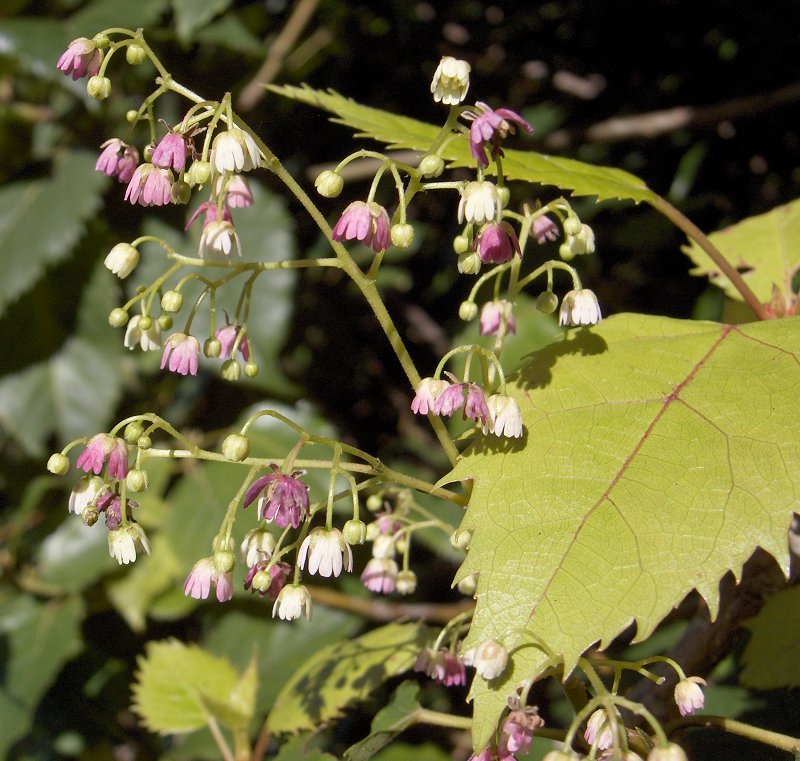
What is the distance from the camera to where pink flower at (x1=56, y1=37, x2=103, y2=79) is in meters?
0.99

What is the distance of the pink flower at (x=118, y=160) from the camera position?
105 centimetres

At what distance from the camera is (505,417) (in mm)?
930

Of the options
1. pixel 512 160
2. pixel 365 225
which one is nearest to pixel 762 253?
pixel 512 160

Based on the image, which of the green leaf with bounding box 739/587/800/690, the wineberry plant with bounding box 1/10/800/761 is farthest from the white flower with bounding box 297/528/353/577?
the green leaf with bounding box 739/587/800/690

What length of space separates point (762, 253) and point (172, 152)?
103 centimetres

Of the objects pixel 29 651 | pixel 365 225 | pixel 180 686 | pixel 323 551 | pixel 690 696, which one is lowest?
pixel 29 651

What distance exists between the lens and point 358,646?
142 cm

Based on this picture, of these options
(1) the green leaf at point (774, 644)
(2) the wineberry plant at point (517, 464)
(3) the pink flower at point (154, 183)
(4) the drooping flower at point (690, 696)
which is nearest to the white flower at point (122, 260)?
(2) the wineberry plant at point (517, 464)

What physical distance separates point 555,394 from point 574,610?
0.95ft

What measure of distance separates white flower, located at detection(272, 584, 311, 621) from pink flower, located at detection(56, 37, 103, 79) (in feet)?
2.04

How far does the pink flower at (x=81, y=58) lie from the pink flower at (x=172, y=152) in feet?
0.50

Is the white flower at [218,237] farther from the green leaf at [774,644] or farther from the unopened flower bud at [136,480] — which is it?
the green leaf at [774,644]

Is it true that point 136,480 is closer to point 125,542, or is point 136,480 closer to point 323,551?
point 125,542

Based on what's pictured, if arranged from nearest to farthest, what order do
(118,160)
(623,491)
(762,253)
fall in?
(623,491)
(118,160)
(762,253)
